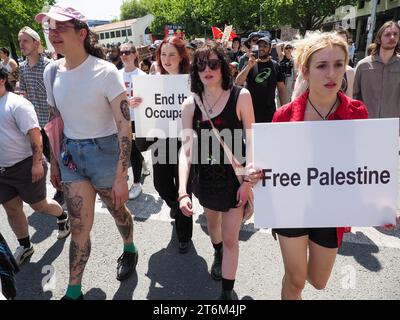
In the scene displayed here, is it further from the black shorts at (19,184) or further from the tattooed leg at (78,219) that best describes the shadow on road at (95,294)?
the black shorts at (19,184)

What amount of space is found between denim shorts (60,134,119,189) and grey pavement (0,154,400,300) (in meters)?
0.92

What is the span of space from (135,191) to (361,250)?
2.86m

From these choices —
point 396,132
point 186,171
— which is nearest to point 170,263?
point 186,171

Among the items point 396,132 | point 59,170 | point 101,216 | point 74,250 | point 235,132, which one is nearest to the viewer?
point 396,132

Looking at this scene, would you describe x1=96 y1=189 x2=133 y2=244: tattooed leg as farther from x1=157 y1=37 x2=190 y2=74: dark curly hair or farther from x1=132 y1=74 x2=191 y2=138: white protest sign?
x1=157 y1=37 x2=190 y2=74: dark curly hair

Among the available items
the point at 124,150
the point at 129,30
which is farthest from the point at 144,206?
the point at 129,30

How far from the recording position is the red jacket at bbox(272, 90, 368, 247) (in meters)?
1.90

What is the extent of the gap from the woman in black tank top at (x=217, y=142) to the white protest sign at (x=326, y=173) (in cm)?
39

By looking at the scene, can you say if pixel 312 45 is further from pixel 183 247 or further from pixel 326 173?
pixel 183 247

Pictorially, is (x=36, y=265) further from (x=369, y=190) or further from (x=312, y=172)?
(x=369, y=190)

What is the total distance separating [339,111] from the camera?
1901 mm

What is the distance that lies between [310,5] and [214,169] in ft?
82.7

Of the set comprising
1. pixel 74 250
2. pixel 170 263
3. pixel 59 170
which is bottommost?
pixel 170 263
